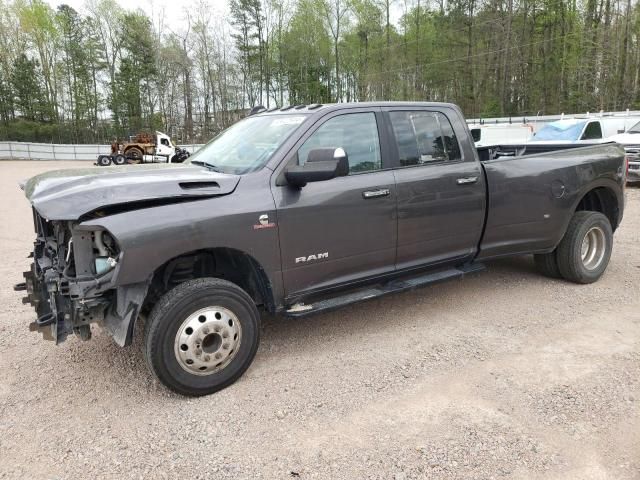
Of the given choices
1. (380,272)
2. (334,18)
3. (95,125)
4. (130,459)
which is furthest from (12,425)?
(334,18)

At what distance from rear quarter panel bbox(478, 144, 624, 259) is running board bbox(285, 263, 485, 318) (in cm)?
37

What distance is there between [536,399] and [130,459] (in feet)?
8.17

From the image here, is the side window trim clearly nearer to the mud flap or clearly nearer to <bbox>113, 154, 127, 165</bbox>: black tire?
the mud flap

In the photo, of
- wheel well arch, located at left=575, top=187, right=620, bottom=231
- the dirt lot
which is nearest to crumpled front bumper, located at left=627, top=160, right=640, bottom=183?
wheel well arch, located at left=575, top=187, right=620, bottom=231

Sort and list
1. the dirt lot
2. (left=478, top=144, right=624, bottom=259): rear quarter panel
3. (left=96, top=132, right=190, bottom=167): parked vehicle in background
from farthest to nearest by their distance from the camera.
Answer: (left=96, top=132, right=190, bottom=167): parked vehicle in background
(left=478, top=144, right=624, bottom=259): rear quarter panel
the dirt lot

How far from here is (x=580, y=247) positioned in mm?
5379

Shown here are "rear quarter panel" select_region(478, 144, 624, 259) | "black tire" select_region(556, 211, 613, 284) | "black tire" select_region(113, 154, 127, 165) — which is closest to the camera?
"rear quarter panel" select_region(478, 144, 624, 259)

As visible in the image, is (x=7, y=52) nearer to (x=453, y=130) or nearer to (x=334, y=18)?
(x=334, y=18)

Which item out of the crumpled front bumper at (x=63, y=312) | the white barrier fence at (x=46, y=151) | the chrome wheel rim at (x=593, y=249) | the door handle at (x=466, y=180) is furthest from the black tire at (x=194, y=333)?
the white barrier fence at (x=46, y=151)

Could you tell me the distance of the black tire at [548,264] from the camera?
18.1 feet

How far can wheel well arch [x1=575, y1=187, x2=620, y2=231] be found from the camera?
566 centimetres

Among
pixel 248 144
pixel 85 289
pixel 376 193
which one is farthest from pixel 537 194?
pixel 85 289

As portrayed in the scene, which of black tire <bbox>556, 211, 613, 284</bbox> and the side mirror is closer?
the side mirror

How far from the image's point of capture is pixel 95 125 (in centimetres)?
5266
